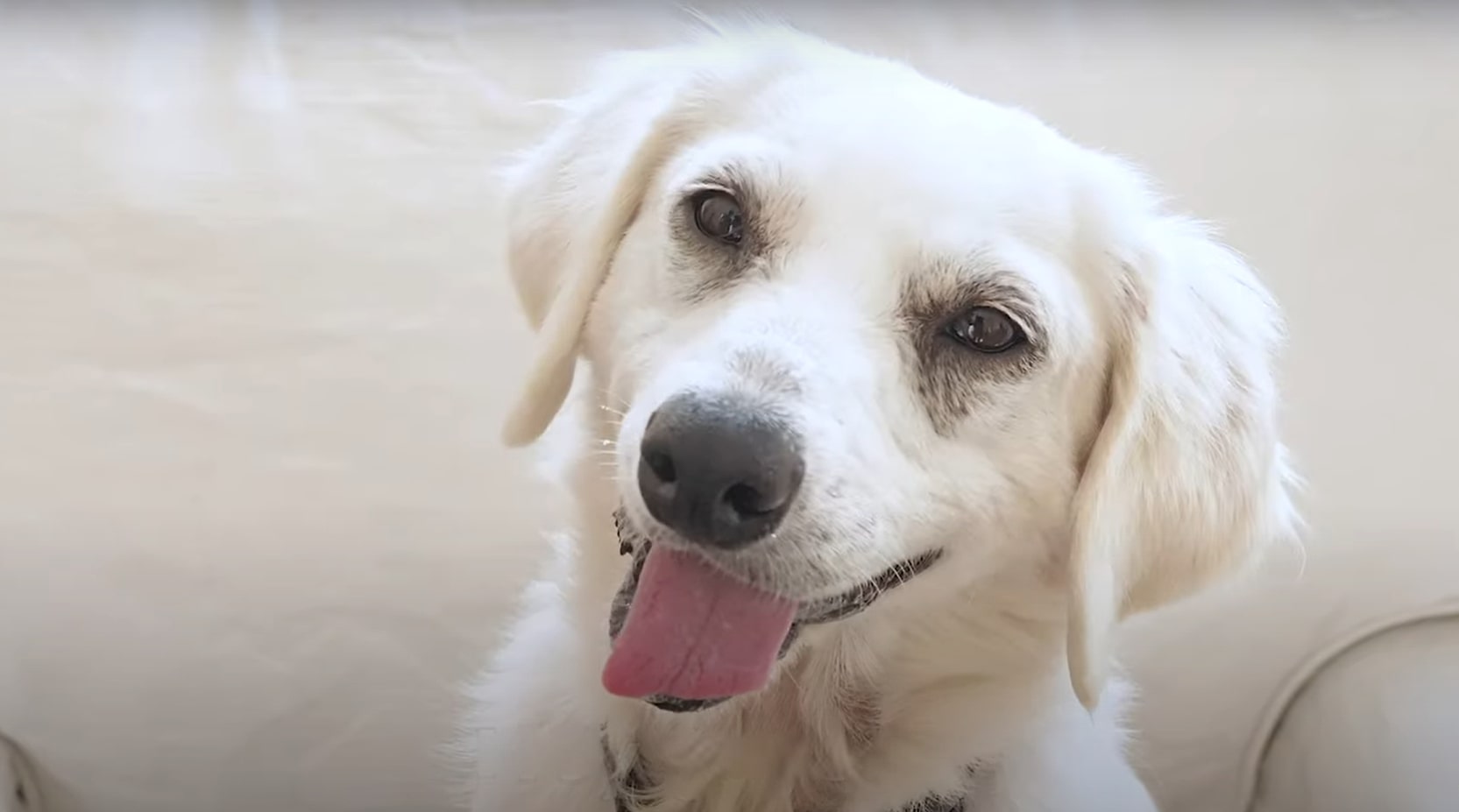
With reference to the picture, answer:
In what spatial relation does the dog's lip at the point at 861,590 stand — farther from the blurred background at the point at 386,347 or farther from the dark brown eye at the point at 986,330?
the blurred background at the point at 386,347

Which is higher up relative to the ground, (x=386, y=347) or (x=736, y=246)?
(x=736, y=246)

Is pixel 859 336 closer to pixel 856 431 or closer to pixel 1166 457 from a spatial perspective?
pixel 856 431

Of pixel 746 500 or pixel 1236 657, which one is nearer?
pixel 746 500

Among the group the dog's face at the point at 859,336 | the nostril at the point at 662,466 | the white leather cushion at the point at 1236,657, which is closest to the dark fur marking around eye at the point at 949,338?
the dog's face at the point at 859,336

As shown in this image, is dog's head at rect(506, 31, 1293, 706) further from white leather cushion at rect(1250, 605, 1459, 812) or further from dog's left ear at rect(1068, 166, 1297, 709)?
white leather cushion at rect(1250, 605, 1459, 812)

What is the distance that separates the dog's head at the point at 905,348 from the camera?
923mm

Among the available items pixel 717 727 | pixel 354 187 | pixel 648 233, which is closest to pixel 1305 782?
pixel 717 727

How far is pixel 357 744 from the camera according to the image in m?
1.56

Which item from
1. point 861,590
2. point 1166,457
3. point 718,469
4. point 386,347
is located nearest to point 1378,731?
point 1166,457

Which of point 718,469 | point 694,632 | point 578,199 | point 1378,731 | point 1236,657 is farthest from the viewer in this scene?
point 1236,657

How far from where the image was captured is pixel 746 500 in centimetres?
87

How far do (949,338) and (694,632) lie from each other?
0.30 meters

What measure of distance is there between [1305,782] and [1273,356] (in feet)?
2.19

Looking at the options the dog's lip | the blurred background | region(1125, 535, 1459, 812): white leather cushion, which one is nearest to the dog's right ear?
the dog's lip
